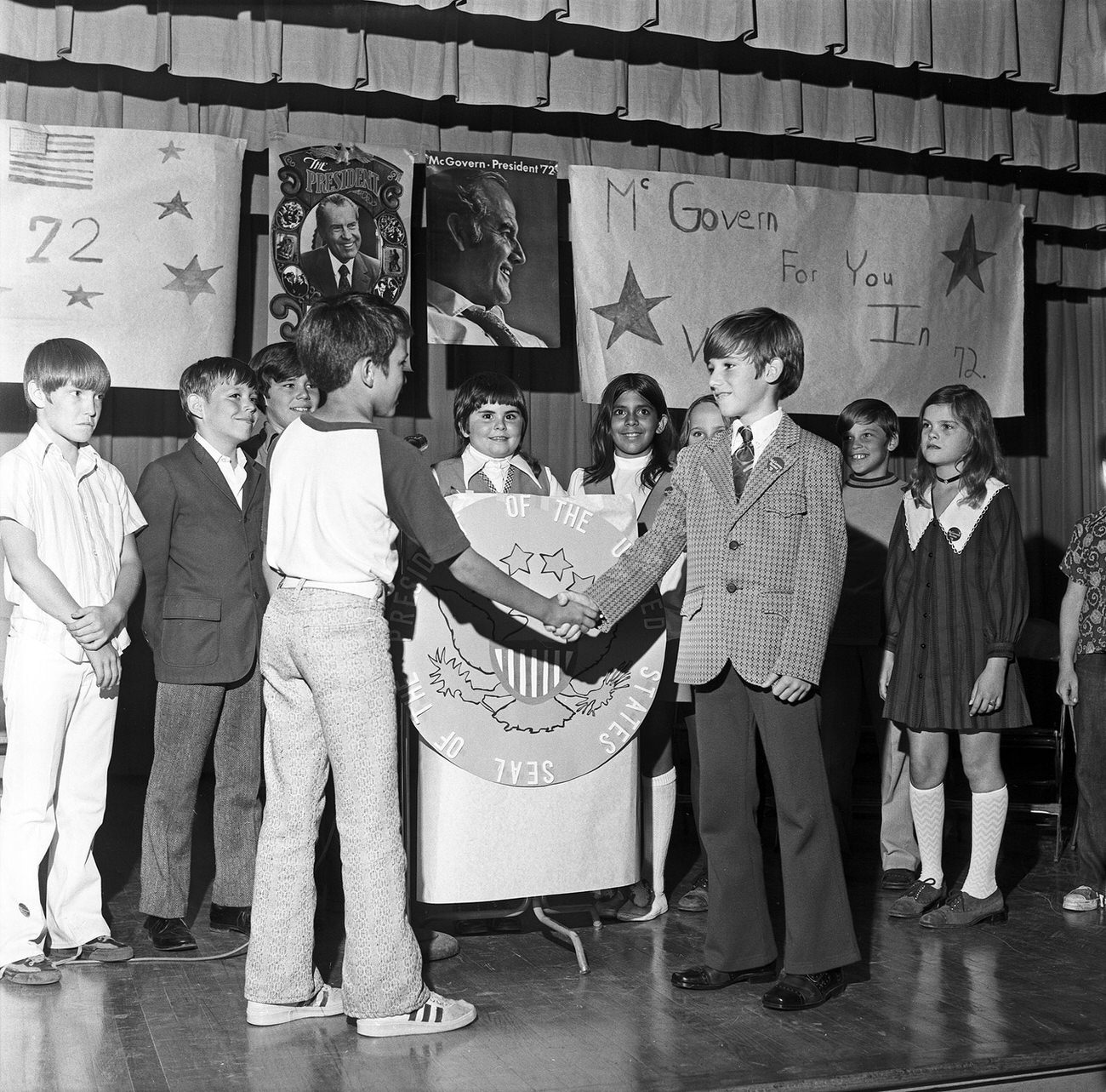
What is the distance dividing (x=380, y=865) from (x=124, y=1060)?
59 cm

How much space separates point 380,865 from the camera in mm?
2564

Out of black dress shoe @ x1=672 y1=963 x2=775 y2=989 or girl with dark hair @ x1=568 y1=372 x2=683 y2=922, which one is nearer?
black dress shoe @ x1=672 y1=963 x2=775 y2=989

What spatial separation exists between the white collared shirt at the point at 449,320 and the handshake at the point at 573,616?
2277 mm

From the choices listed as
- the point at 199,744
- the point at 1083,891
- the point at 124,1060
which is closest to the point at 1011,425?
the point at 1083,891

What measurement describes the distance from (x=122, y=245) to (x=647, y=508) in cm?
222

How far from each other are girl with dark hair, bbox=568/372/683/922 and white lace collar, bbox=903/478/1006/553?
70 cm

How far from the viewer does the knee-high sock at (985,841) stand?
3.54 m

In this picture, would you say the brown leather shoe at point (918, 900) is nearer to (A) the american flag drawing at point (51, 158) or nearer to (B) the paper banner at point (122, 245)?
(B) the paper banner at point (122, 245)

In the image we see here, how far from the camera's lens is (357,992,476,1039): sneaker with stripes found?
8.40ft

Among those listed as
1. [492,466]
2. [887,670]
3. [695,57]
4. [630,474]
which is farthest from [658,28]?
[887,670]

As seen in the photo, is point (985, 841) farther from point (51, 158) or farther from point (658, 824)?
point (51, 158)

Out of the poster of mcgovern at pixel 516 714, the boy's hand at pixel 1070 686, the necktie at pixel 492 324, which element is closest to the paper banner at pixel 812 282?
the necktie at pixel 492 324

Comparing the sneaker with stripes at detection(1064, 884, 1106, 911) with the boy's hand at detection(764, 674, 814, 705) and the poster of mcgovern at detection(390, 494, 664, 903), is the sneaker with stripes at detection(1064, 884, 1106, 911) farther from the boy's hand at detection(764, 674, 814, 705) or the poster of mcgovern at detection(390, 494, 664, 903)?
the boy's hand at detection(764, 674, 814, 705)

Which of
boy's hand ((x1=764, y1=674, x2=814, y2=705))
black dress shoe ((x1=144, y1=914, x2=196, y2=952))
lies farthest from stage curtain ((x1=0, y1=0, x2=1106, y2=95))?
black dress shoe ((x1=144, y1=914, x2=196, y2=952))
